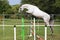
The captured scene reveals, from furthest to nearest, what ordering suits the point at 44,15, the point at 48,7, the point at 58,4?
the point at 48,7 < the point at 58,4 < the point at 44,15

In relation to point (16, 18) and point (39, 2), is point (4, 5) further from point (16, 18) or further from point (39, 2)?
point (16, 18)

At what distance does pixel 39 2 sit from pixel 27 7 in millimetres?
16490

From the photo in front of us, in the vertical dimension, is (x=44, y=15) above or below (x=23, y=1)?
below

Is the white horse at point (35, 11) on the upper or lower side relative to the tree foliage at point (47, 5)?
lower

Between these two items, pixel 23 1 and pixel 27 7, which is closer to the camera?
pixel 27 7

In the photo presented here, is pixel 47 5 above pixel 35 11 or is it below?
above

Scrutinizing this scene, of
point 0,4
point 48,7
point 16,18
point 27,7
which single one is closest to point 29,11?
point 27,7

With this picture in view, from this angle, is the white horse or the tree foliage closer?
the white horse

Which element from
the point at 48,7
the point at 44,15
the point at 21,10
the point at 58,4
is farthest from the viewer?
the point at 48,7

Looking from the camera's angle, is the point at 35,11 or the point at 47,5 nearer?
the point at 35,11

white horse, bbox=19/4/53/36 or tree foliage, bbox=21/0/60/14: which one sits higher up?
tree foliage, bbox=21/0/60/14

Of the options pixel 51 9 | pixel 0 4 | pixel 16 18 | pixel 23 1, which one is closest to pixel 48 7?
pixel 51 9

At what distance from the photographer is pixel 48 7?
28.2 metres

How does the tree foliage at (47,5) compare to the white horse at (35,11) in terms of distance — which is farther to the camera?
the tree foliage at (47,5)
